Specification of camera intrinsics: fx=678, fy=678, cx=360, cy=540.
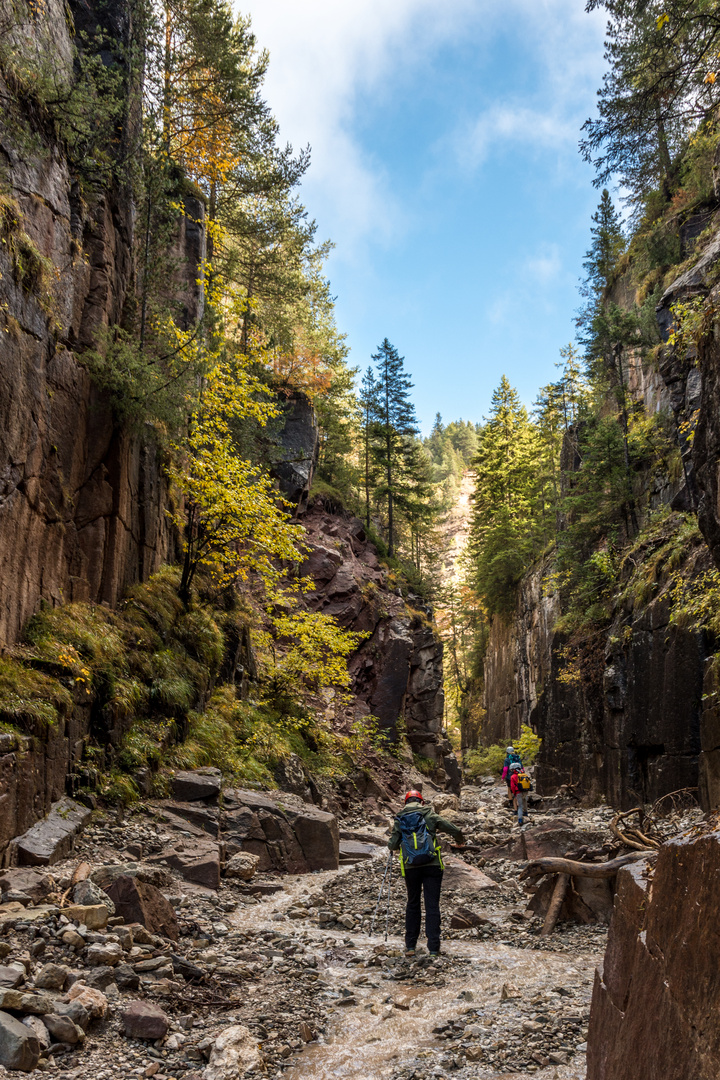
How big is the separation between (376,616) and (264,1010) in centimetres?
2343

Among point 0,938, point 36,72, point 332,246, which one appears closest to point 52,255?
point 36,72

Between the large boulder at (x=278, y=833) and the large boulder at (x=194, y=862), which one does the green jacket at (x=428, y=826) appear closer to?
the large boulder at (x=194, y=862)

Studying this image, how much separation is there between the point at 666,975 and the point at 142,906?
546 cm

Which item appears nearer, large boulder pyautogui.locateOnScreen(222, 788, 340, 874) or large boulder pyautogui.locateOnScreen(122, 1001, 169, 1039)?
large boulder pyautogui.locateOnScreen(122, 1001, 169, 1039)

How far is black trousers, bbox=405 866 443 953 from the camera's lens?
8.34 m

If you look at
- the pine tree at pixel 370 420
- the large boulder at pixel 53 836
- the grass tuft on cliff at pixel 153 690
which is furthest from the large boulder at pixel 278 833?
the pine tree at pixel 370 420

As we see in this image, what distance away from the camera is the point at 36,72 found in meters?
11.2

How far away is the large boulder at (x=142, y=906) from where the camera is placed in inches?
267

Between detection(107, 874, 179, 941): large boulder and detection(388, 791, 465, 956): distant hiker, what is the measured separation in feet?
9.67

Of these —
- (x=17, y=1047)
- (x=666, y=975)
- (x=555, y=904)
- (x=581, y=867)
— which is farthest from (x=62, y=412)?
(x=666, y=975)

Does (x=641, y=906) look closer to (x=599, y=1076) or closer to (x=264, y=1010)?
(x=599, y=1076)

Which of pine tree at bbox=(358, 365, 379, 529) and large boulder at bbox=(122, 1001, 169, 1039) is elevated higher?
pine tree at bbox=(358, 365, 379, 529)

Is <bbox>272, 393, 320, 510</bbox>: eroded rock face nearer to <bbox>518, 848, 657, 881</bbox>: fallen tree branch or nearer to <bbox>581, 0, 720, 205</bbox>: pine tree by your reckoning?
<bbox>581, 0, 720, 205</bbox>: pine tree

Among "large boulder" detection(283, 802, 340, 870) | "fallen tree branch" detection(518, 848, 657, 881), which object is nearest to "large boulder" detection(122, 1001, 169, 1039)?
"fallen tree branch" detection(518, 848, 657, 881)
